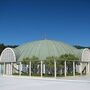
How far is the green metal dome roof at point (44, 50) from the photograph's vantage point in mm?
56656

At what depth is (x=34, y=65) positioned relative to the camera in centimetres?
5316

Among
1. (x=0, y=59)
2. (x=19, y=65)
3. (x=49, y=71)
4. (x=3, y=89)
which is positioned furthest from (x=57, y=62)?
(x=3, y=89)

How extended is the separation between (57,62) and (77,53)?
11.8 metres

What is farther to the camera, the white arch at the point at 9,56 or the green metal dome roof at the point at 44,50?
the green metal dome roof at the point at 44,50

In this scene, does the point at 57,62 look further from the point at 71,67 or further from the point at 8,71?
the point at 8,71

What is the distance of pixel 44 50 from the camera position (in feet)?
190

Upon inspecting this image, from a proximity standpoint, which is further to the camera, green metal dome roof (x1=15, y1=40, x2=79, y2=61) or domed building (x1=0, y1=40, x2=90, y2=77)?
green metal dome roof (x1=15, y1=40, x2=79, y2=61)

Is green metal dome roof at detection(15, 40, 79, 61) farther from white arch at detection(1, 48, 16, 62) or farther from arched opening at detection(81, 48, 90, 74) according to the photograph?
arched opening at detection(81, 48, 90, 74)

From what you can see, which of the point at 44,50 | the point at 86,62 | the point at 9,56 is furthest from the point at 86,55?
the point at 9,56

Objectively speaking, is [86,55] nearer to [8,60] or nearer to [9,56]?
[9,56]

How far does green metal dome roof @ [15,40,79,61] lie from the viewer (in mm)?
56656

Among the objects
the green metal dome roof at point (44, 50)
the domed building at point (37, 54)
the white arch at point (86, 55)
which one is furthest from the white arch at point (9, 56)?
the white arch at point (86, 55)

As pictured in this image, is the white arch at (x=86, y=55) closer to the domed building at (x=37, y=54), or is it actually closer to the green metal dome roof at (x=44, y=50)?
the domed building at (x=37, y=54)

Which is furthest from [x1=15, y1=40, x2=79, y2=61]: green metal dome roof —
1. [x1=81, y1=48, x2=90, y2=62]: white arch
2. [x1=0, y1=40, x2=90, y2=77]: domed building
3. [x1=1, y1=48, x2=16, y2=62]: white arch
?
[x1=1, y1=48, x2=16, y2=62]: white arch
